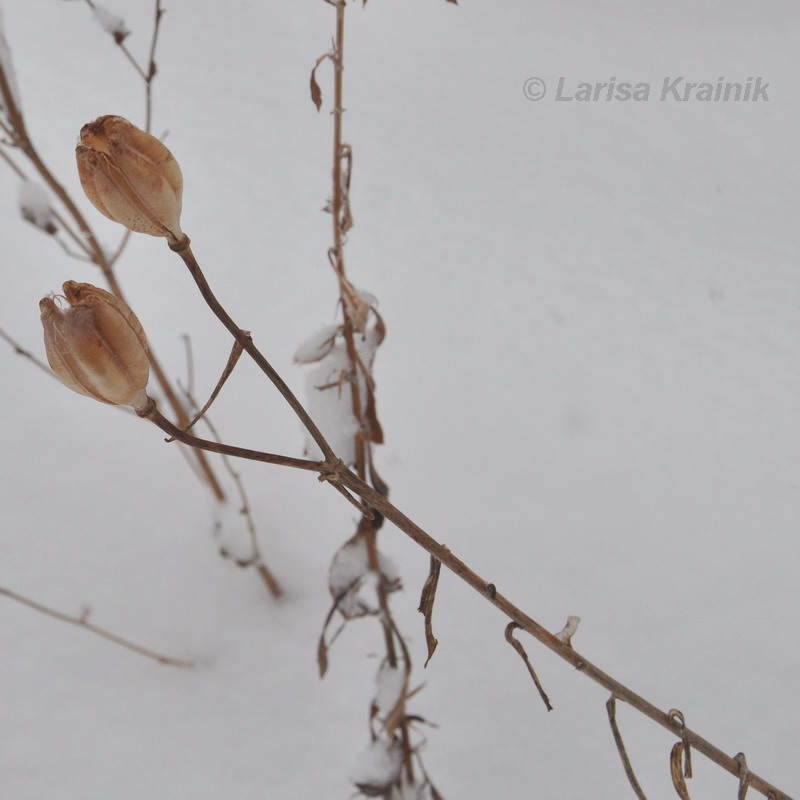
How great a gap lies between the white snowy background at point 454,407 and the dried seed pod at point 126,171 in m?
0.58

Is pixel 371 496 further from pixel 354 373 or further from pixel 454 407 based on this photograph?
pixel 454 407

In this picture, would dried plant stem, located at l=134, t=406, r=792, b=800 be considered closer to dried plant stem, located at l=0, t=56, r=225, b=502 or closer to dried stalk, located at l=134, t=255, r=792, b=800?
dried stalk, located at l=134, t=255, r=792, b=800

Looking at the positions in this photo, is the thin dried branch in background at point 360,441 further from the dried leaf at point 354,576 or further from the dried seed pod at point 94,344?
the dried seed pod at point 94,344

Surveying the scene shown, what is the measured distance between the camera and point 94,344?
268 mm

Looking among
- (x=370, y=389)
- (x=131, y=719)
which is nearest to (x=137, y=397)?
(x=370, y=389)

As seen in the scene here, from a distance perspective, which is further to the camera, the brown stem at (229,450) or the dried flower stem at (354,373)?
the dried flower stem at (354,373)

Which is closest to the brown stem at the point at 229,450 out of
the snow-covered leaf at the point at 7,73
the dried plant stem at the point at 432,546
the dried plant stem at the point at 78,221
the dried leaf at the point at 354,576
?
the dried plant stem at the point at 432,546

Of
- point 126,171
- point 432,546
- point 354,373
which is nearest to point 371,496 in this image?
point 432,546

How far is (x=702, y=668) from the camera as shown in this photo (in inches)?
27.2

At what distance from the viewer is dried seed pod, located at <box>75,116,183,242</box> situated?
273 mm

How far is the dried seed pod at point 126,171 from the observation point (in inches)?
10.7

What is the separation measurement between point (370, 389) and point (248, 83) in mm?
804

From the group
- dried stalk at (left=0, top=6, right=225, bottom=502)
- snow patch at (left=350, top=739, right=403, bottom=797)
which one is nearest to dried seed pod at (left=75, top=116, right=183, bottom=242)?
dried stalk at (left=0, top=6, right=225, bottom=502)

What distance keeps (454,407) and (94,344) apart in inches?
25.6
